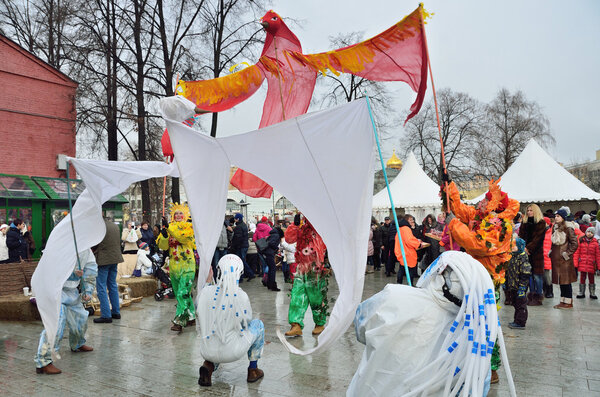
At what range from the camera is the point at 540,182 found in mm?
17766

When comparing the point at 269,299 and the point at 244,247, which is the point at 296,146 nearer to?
the point at 269,299

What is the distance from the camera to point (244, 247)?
1170 cm

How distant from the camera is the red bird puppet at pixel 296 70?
14.3ft

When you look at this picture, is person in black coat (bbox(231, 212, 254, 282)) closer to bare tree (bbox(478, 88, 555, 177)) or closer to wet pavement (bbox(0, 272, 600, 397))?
wet pavement (bbox(0, 272, 600, 397))

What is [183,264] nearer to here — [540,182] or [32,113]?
[32,113]

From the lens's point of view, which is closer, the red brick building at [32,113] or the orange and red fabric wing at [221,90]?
the orange and red fabric wing at [221,90]

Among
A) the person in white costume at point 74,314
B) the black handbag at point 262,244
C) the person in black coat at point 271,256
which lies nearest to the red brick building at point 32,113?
the black handbag at point 262,244

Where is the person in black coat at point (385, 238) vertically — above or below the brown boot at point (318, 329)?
above

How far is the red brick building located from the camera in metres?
17.2

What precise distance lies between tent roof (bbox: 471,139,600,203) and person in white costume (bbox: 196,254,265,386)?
1565 centimetres

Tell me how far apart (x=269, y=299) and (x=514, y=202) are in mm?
5849

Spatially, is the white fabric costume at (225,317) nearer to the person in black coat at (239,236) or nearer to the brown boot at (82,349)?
the brown boot at (82,349)

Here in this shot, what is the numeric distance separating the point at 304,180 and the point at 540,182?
16688 mm

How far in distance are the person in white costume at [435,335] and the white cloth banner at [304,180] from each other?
90 centimetres
